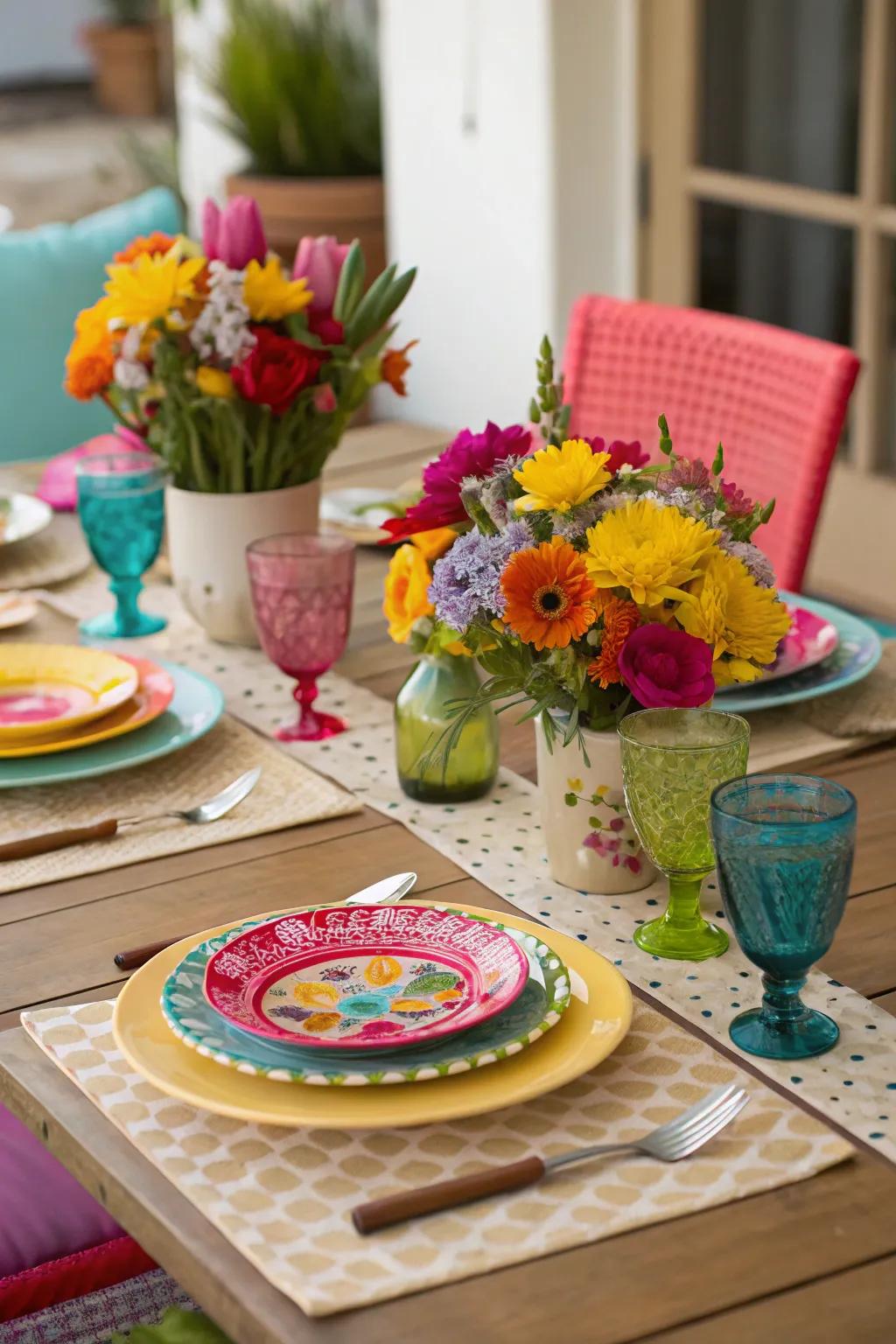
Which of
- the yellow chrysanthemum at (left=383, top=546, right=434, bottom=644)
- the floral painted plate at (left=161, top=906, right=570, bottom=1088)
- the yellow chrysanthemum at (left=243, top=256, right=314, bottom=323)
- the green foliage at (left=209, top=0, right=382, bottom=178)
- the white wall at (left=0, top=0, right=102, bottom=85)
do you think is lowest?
the floral painted plate at (left=161, top=906, right=570, bottom=1088)

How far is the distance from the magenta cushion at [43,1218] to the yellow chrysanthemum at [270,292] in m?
0.73

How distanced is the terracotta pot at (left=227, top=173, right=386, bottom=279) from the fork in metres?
3.31

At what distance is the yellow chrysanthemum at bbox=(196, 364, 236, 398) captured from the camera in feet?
4.98

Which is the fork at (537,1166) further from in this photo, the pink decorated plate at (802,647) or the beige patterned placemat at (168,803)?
the pink decorated plate at (802,647)

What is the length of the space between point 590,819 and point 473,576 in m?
0.18

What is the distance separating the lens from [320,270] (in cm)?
158

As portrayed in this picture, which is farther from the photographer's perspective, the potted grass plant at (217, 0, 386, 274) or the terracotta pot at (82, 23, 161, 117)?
the terracotta pot at (82, 23, 161, 117)

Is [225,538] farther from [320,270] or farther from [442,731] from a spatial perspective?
[442,731]

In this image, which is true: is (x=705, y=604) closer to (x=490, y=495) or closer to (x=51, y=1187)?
(x=490, y=495)

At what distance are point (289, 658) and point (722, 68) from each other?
2.33 meters

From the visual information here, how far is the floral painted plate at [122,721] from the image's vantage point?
1.32 meters

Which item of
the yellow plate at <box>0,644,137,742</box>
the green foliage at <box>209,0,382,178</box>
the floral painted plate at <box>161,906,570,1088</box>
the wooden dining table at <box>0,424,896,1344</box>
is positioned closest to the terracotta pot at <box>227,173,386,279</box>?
the green foliage at <box>209,0,382,178</box>

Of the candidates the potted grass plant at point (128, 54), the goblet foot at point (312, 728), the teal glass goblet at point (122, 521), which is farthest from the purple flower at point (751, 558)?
the potted grass plant at point (128, 54)

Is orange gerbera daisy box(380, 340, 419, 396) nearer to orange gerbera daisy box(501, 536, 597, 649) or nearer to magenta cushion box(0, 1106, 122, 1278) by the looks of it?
orange gerbera daisy box(501, 536, 597, 649)
